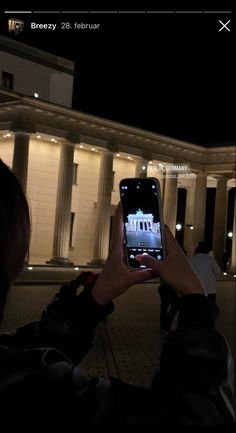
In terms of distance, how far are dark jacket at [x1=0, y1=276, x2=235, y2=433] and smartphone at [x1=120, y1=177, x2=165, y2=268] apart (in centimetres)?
48

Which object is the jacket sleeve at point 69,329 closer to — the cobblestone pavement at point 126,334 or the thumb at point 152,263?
the thumb at point 152,263

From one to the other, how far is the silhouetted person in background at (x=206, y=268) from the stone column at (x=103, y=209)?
96.9 ft

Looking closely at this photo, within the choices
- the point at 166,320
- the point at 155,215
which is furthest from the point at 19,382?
the point at 166,320

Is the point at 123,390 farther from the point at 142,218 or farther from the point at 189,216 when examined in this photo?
the point at 189,216

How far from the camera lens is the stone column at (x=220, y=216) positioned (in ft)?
172

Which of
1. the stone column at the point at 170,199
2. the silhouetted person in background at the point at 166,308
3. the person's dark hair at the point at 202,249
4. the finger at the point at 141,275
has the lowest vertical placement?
the silhouetted person in background at the point at 166,308

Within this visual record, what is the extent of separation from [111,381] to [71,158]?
39762 millimetres

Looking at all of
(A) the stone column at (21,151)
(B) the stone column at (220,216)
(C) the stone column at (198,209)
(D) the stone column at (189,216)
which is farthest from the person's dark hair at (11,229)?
(D) the stone column at (189,216)

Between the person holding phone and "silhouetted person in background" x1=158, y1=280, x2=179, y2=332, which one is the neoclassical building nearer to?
"silhouetted person in background" x1=158, y1=280, x2=179, y2=332

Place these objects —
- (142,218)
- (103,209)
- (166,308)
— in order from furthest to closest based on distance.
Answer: (103,209) < (166,308) < (142,218)

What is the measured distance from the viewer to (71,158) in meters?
40.6

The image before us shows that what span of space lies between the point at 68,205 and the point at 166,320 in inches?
1109

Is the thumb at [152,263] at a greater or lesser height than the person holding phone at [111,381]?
greater

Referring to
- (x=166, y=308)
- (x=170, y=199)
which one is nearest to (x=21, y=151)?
(x=170, y=199)
